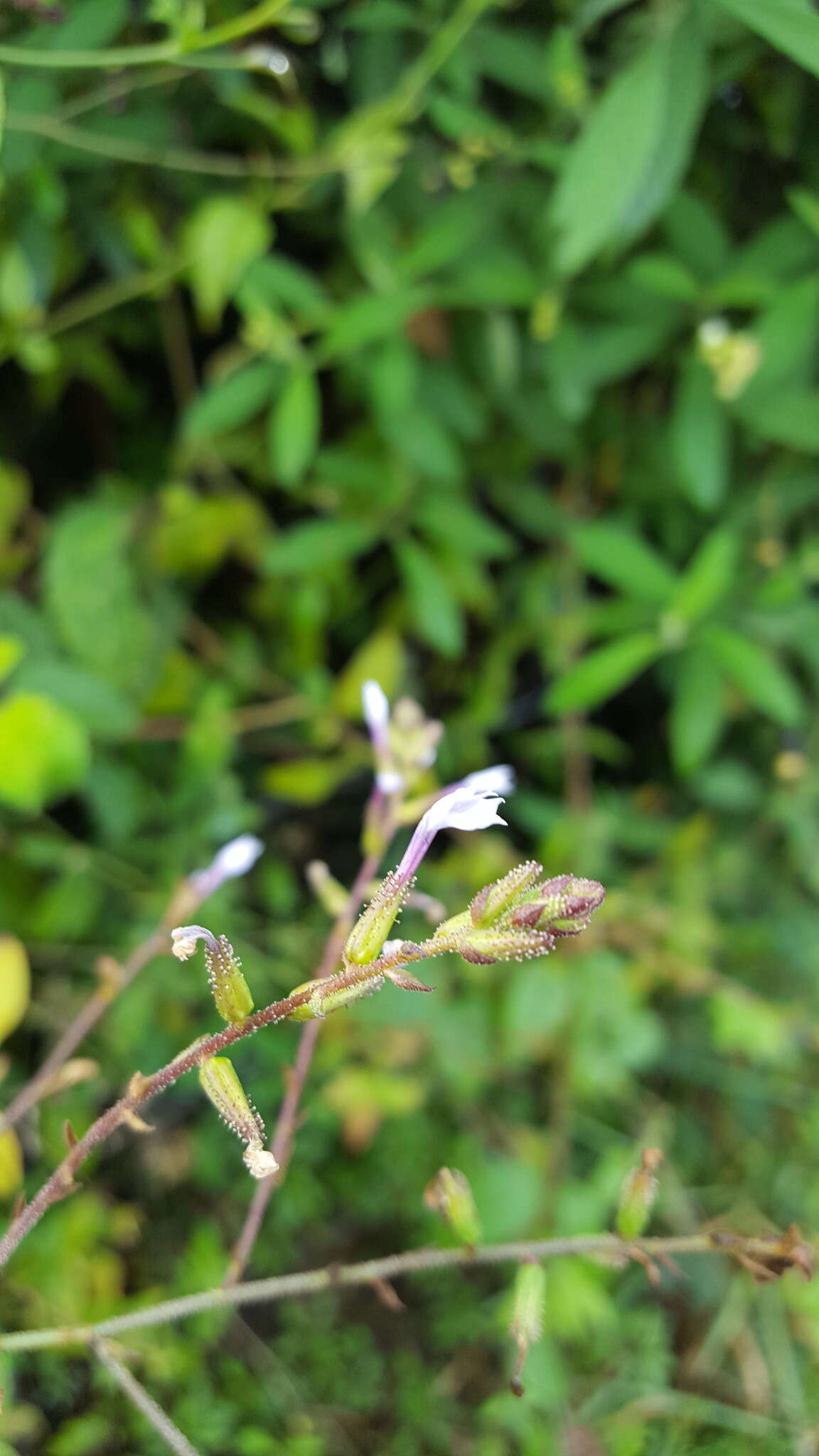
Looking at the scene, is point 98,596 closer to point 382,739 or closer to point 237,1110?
point 382,739

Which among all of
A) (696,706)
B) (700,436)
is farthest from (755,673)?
(700,436)

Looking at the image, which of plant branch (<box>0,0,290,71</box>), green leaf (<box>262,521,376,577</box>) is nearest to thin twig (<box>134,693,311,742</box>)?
green leaf (<box>262,521,376,577</box>)

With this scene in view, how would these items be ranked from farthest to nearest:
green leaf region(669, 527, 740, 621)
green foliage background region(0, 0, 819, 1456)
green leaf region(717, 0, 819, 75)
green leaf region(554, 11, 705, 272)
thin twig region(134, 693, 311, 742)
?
1. thin twig region(134, 693, 311, 742)
2. green leaf region(669, 527, 740, 621)
3. green foliage background region(0, 0, 819, 1456)
4. green leaf region(554, 11, 705, 272)
5. green leaf region(717, 0, 819, 75)

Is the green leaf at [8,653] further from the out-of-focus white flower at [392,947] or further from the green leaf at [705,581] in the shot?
the green leaf at [705,581]

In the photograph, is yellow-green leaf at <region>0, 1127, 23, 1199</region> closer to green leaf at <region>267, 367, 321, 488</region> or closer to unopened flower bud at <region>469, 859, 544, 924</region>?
unopened flower bud at <region>469, 859, 544, 924</region>

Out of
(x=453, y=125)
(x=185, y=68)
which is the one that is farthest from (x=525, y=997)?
(x=185, y=68)

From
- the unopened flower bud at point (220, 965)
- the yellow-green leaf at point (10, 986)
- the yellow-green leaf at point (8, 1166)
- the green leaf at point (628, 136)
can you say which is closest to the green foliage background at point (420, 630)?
the green leaf at point (628, 136)
